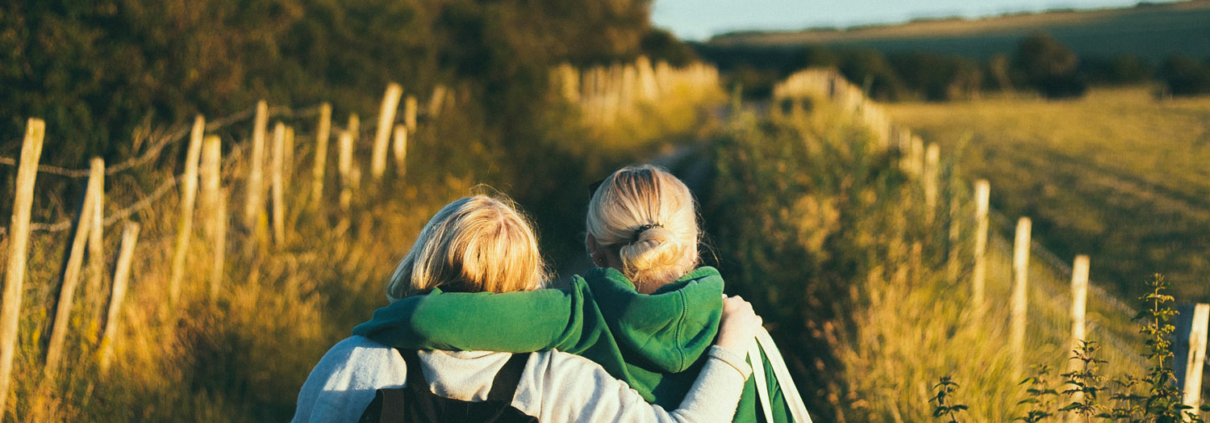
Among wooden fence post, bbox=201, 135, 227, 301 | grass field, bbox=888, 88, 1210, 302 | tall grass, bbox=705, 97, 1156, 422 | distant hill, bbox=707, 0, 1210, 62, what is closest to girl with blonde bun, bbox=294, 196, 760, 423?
tall grass, bbox=705, 97, 1156, 422

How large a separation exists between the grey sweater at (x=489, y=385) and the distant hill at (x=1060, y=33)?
45.9 meters

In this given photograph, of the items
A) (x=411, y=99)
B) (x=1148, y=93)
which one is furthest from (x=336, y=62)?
(x=1148, y=93)

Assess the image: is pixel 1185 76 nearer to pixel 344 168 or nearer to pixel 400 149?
pixel 400 149

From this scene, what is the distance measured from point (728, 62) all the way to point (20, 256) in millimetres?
58476

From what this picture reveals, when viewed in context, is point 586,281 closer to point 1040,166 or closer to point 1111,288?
point 1111,288

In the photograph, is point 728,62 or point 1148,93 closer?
point 1148,93

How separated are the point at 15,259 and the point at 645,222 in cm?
271

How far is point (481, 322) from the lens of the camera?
75.1 inches

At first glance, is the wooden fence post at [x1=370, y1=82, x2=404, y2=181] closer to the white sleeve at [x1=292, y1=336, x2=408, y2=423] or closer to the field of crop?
the field of crop

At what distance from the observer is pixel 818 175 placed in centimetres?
712

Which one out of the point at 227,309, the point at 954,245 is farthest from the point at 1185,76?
the point at 227,309

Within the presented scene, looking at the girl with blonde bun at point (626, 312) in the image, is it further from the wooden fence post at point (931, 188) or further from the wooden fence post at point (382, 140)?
the wooden fence post at point (382, 140)

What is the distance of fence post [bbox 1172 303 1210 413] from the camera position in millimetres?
2949

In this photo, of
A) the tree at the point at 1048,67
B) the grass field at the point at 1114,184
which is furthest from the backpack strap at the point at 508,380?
the tree at the point at 1048,67
